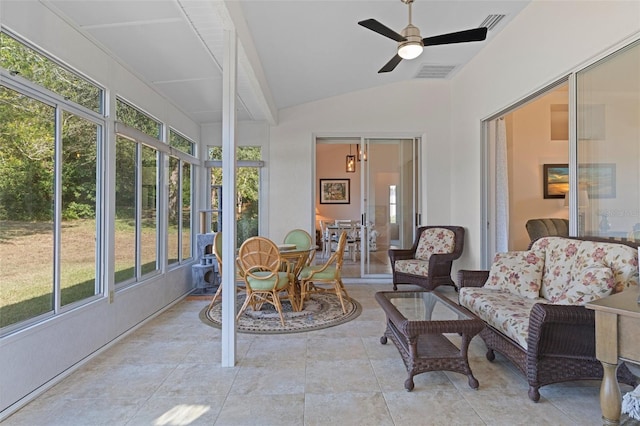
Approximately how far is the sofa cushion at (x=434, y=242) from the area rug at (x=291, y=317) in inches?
57.9

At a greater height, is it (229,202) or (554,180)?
(554,180)

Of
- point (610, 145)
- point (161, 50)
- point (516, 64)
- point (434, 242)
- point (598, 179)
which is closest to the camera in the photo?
point (610, 145)

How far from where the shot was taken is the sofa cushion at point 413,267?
15.7 feet

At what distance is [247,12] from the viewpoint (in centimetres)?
304

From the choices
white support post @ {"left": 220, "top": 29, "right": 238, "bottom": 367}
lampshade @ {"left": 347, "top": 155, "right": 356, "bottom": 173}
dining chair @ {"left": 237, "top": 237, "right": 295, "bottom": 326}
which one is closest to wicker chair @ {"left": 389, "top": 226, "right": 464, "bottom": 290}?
dining chair @ {"left": 237, "top": 237, "right": 295, "bottom": 326}

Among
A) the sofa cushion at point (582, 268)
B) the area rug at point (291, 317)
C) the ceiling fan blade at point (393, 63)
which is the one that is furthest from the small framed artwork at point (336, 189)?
the sofa cushion at point (582, 268)

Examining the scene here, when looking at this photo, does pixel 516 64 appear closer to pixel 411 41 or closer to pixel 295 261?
pixel 411 41

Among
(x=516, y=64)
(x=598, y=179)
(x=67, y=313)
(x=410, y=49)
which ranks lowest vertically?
(x=67, y=313)

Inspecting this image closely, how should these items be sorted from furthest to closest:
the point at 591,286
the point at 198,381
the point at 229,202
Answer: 1. the point at 229,202
2. the point at 198,381
3. the point at 591,286

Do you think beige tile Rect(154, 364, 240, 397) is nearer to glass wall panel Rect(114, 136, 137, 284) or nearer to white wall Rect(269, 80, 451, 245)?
glass wall panel Rect(114, 136, 137, 284)

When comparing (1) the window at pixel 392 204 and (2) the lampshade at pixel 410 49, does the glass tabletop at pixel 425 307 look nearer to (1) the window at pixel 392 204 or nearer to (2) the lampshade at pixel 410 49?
(2) the lampshade at pixel 410 49

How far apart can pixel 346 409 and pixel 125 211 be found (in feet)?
9.40

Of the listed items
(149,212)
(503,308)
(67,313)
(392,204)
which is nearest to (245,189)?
(149,212)

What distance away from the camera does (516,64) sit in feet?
12.6
